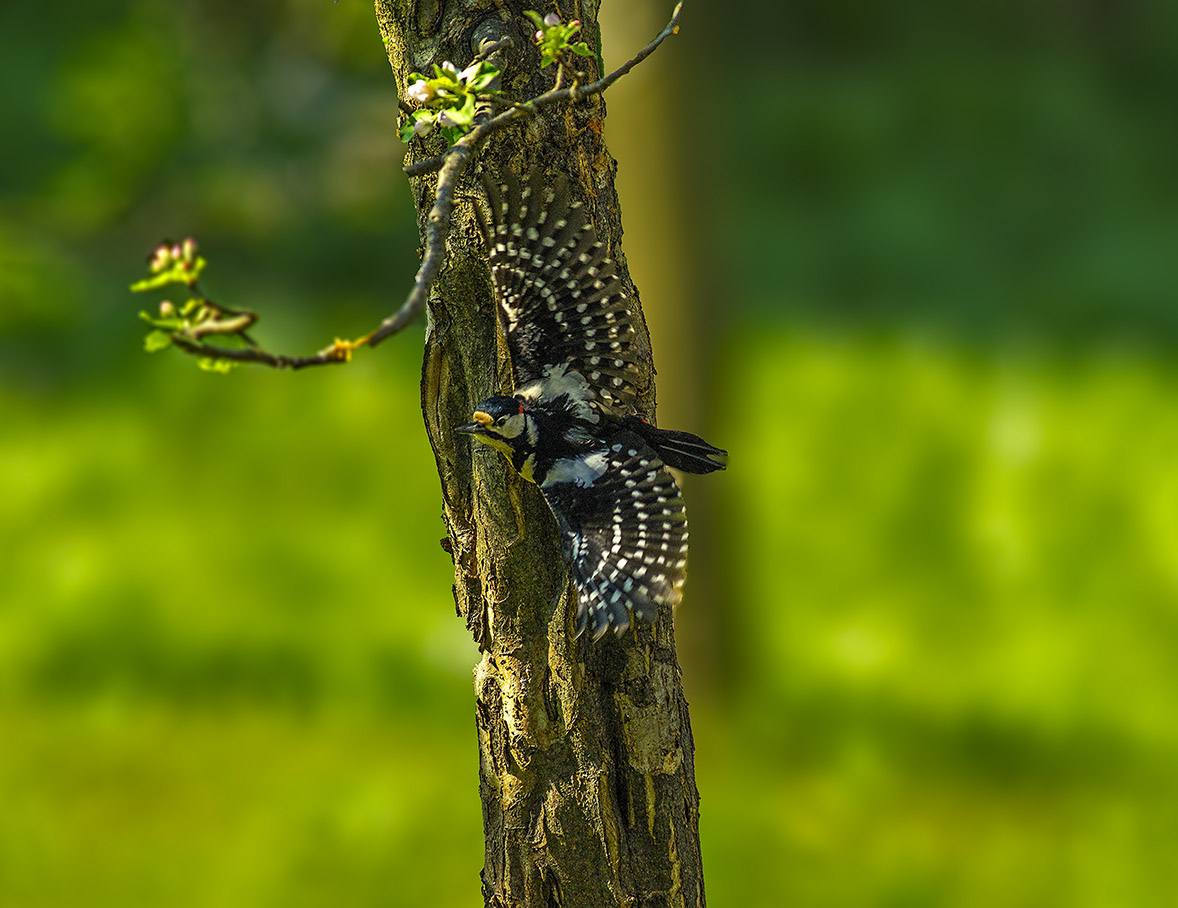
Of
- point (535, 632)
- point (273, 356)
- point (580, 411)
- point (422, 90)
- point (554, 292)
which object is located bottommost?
point (535, 632)

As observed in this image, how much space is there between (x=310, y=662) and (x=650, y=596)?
2425mm

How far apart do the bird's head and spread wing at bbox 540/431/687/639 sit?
64 millimetres

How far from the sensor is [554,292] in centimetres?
152

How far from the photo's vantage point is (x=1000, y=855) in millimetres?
3047

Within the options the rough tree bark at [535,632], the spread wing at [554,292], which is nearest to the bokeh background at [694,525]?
the rough tree bark at [535,632]

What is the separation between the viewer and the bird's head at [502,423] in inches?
56.2

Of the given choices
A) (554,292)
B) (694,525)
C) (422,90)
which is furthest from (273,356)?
(694,525)

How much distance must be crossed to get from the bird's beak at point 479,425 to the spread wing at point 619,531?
101 mm

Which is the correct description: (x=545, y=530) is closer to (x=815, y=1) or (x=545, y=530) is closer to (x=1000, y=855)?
(x=1000, y=855)

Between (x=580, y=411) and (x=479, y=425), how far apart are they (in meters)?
0.14

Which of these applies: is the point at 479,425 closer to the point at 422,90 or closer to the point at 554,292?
the point at 554,292

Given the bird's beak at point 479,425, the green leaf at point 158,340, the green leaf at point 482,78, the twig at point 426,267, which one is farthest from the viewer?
the bird's beak at point 479,425

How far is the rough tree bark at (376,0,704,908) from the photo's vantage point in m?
1.51

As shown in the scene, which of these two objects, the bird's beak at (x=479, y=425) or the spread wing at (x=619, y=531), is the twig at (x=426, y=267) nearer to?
the bird's beak at (x=479, y=425)
